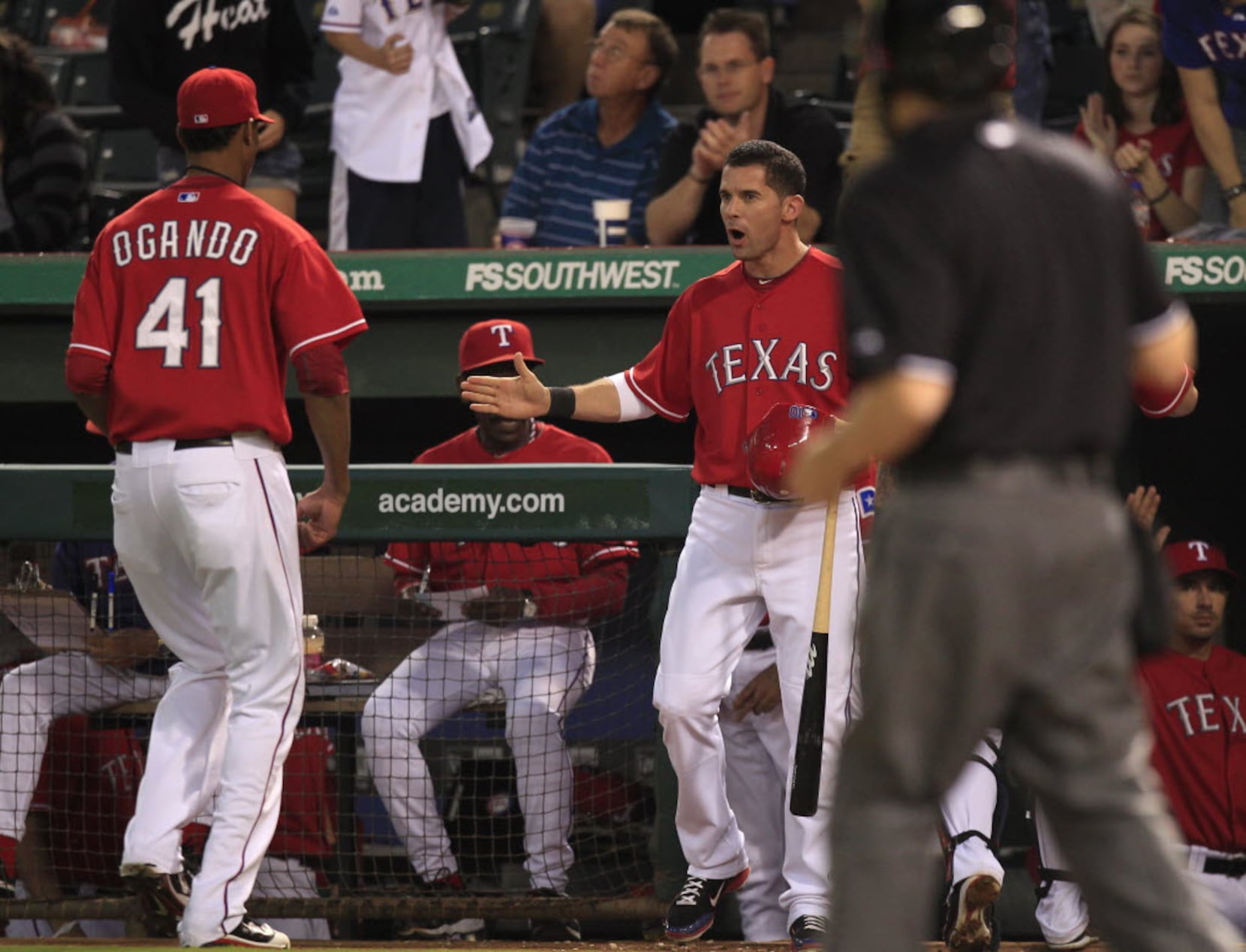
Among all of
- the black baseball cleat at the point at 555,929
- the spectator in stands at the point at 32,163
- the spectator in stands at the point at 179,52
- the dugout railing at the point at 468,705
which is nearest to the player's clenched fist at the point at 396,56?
the spectator in stands at the point at 179,52

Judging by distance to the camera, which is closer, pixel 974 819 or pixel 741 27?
pixel 974 819

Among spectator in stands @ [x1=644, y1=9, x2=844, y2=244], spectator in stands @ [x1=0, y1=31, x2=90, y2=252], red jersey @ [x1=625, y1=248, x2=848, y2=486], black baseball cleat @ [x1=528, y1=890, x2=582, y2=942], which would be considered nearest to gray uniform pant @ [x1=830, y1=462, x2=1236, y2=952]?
red jersey @ [x1=625, y1=248, x2=848, y2=486]

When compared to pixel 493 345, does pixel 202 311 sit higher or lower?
lower

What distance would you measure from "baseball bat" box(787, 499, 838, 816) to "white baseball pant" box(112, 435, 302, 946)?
117cm

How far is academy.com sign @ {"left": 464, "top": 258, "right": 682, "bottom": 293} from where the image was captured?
571 centimetres

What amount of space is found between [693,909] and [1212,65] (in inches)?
135

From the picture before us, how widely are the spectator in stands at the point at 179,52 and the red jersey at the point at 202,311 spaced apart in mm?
1997

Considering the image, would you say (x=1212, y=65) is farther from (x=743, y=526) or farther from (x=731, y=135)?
(x=743, y=526)

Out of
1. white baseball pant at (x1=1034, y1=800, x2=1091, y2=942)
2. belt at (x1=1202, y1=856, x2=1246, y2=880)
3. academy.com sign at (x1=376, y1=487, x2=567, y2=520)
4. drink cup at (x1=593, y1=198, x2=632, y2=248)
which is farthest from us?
drink cup at (x1=593, y1=198, x2=632, y2=248)

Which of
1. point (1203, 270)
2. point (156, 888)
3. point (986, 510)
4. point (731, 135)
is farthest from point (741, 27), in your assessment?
point (986, 510)

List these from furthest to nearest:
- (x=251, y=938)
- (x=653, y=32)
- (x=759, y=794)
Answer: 1. (x=653, y=32)
2. (x=759, y=794)
3. (x=251, y=938)

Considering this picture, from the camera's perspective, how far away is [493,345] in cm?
539

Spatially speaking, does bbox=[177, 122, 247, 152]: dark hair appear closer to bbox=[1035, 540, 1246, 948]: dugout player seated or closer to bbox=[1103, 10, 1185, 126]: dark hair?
bbox=[1035, 540, 1246, 948]: dugout player seated

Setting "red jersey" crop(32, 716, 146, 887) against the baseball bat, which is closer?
the baseball bat
